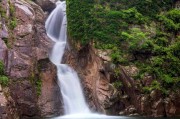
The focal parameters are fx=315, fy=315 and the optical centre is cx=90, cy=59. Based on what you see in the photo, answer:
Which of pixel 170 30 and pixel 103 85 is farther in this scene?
pixel 170 30

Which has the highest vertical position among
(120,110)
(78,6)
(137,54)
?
(78,6)

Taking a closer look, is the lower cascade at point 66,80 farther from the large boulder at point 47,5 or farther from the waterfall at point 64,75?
the large boulder at point 47,5

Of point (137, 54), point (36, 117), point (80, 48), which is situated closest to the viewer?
point (36, 117)

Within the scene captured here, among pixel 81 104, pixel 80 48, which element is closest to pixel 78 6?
pixel 80 48

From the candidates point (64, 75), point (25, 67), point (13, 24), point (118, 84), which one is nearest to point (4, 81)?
point (25, 67)

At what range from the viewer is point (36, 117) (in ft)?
66.1

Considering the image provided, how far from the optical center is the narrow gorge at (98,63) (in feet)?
66.3

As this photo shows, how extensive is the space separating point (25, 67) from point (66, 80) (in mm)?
3672

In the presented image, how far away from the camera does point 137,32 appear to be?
73.1 feet

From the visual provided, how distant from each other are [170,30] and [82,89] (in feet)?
25.5

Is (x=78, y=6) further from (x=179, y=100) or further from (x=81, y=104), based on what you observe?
(x=179, y=100)

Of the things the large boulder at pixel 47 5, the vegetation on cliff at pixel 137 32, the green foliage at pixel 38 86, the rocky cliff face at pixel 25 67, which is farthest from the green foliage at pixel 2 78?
the large boulder at pixel 47 5

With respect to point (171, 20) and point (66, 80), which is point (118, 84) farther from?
point (171, 20)

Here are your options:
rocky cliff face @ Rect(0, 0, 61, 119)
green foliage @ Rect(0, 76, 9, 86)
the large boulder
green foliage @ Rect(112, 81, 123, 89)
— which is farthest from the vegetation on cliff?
the large boulder
